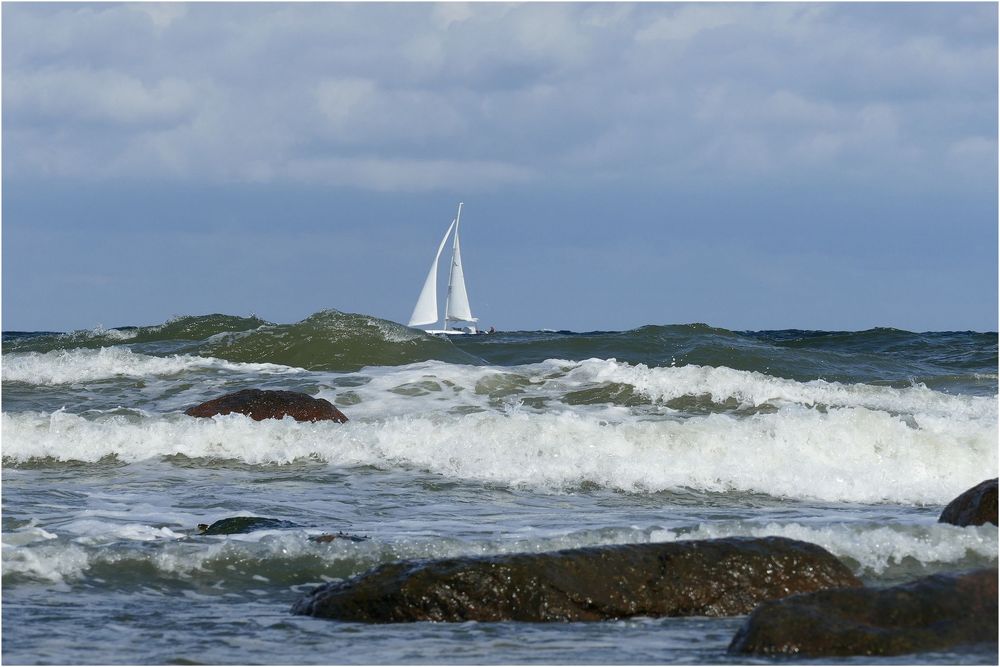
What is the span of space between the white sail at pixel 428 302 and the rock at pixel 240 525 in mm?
40386

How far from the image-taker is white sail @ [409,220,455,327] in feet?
156

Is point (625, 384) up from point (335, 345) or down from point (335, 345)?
down

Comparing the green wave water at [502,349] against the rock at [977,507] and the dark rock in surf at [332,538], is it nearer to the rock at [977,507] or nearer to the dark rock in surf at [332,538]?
the rock at [977,507]

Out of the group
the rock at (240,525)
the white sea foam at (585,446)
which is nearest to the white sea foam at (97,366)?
the white sea foam at (585,446)

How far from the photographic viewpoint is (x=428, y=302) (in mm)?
47906

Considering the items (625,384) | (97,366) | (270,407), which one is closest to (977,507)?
(270,407)

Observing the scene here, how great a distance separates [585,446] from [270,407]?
335 cm

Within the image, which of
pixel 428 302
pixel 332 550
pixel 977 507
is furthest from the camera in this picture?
pixel 428 302

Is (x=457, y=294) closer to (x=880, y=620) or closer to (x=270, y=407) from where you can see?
(x=270, y=407)

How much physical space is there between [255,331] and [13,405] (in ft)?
18.4

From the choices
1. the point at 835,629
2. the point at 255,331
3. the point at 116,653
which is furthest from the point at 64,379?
the point at 835,629

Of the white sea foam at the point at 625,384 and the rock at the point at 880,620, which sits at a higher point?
the white sea foam at the point at 625,384

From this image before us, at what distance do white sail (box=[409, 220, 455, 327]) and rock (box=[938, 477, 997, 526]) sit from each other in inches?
1611

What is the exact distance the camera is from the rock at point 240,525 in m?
6.80
